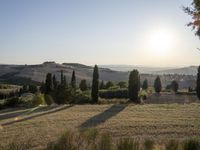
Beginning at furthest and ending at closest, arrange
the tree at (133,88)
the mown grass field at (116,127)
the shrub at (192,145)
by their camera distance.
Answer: the tree at (133,88) → the mown grass field at (116,127) → the shrub at (192,145)

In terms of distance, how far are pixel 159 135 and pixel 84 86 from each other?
171ft

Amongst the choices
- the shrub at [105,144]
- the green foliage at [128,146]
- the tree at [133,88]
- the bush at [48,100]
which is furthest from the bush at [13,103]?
the green foliage at [128,146]

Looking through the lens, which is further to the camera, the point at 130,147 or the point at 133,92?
the point at 133,92

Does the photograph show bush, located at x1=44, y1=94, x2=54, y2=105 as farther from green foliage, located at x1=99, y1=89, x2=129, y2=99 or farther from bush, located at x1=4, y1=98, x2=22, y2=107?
green foliage, located at x1=99, y1=89, x2=129, y2=99

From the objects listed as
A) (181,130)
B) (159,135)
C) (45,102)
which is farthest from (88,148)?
(45,102)

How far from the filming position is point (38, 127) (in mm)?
21438

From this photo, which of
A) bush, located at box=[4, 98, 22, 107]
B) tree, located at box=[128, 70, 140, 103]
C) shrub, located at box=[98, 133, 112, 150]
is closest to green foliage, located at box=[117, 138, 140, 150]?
shrub, located at box=[98, 133, 112, 150]

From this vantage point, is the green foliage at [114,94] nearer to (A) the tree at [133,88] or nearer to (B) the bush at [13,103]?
(A) the tree at [133,88]

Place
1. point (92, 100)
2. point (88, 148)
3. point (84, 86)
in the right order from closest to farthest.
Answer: point (88, 148), point (92, 100), point (84, 86)

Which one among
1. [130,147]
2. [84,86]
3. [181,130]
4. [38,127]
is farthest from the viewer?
[84,86]

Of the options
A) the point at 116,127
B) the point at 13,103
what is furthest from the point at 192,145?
the point at 13,103

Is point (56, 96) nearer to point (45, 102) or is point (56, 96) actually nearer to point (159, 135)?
point (45, 102)

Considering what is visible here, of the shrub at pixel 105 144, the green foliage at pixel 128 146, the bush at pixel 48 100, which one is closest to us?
the green foliage at pixel 128 146

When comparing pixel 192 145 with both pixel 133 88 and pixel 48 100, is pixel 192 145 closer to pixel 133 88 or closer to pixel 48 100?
pixel 48 100
